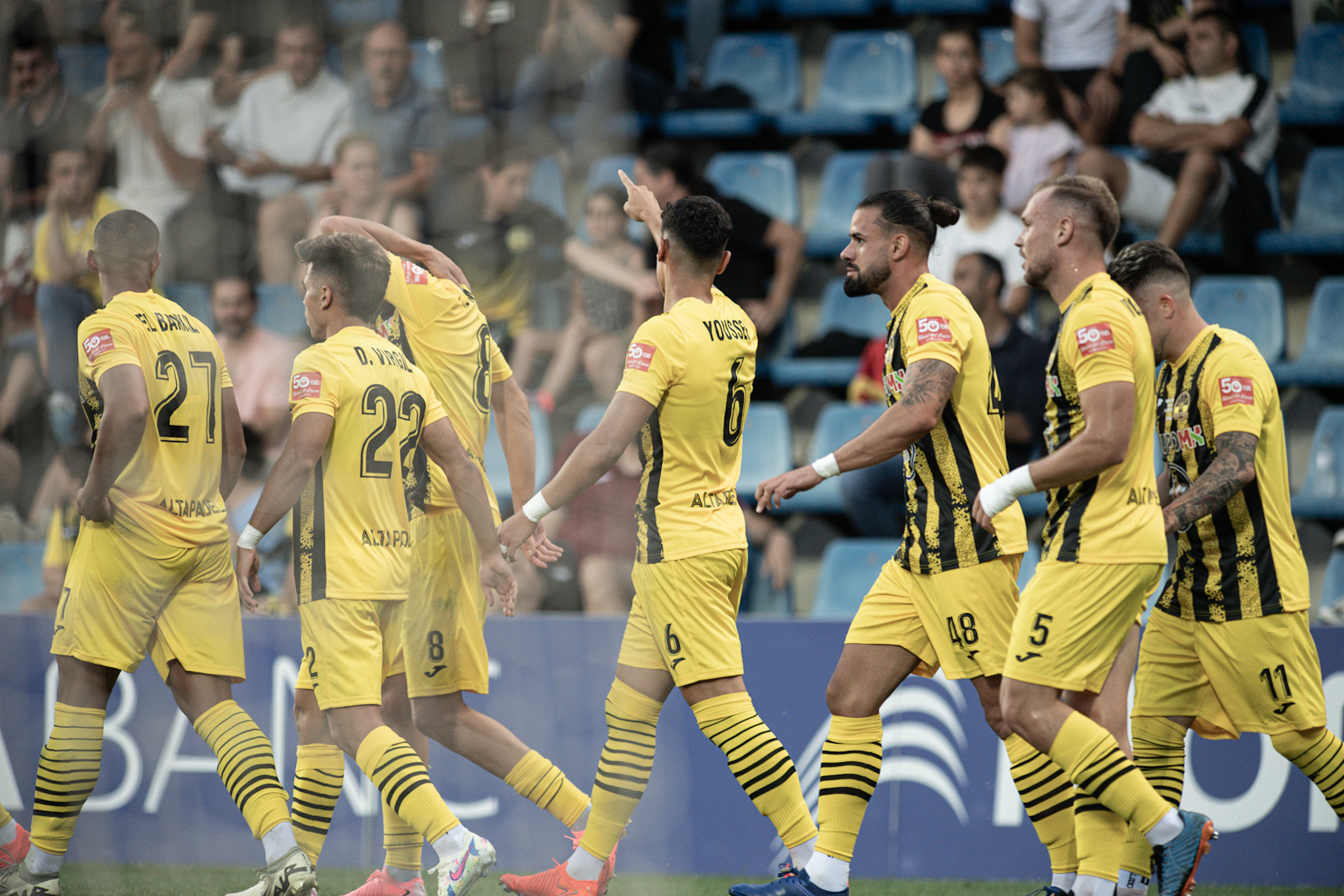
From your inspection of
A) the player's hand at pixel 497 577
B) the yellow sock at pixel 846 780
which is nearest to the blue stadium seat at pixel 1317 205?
the yellow sock at pixel 846 780

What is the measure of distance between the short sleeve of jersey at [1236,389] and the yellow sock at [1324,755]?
103 cm

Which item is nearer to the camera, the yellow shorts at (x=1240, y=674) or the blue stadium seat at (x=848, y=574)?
the yellow shorts at (x=1240, y=674)

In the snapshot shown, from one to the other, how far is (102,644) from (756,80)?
20.4ft

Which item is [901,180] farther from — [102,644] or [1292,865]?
[102,644]

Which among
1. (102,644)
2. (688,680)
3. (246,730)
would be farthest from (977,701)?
(102,644)

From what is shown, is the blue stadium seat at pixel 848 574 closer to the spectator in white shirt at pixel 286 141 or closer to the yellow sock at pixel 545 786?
the yellow sock at pixel 545 786

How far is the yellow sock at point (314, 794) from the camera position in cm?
447

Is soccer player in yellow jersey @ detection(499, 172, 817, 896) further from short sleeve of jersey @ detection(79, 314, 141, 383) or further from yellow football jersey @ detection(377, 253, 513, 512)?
short sleeve of jersey @ detection(79, 314, 141, 383)

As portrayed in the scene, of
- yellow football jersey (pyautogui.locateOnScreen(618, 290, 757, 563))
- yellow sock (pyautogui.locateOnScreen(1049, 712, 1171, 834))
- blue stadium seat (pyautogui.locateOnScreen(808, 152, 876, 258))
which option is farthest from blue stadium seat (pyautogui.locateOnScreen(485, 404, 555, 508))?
yellow sock (pyautogui.locateOnScreen(1049, 712, 1171, 834))

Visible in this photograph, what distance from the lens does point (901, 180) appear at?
25.4 feet

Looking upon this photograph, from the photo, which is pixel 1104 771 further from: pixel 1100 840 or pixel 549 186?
pixel 549 186

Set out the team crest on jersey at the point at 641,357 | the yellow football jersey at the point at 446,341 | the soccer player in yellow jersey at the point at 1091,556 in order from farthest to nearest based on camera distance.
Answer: the yellow football jersey at the point at 446,341 < the team crest on jersey at the point at 641,357 < the soccer player in yellow jersey at the point at 1091,556

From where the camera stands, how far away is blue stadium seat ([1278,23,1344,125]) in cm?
805

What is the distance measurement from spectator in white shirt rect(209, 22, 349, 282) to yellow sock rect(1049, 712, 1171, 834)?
5.52 m
